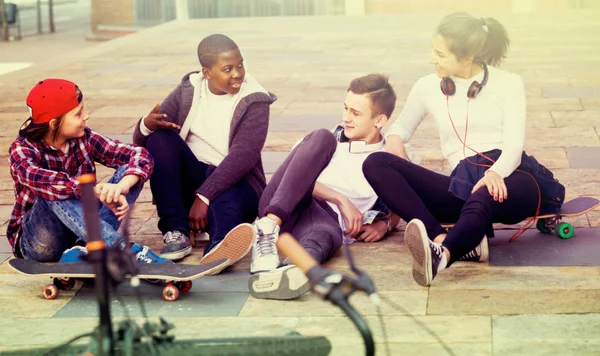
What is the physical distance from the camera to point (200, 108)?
15.4 ft

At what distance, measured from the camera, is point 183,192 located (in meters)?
4.67

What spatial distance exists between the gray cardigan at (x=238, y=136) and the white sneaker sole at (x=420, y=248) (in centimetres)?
102

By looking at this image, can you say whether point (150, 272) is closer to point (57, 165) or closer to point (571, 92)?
point (57, 165)

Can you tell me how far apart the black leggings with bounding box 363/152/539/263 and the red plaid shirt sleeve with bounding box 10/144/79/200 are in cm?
126

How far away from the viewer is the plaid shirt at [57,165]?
398 cm

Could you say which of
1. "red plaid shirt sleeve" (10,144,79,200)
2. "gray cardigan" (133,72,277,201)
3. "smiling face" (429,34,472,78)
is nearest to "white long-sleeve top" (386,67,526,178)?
"smiling face" (429,34,472,78)

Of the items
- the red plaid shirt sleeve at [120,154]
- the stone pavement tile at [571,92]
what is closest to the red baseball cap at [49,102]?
the red plaid shirt sleeve at [120,154]

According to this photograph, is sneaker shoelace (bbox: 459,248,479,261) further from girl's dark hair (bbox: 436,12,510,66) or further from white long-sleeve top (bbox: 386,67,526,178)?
girl's dark hair (bbox: 436,12,510,66)

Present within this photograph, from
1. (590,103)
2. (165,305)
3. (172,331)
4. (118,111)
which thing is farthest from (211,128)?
(590,103)

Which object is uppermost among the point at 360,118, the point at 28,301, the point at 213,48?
the point at 213,48

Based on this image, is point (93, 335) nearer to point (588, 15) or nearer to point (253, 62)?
point (253, 62)

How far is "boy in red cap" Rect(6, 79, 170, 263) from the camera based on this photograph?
401cm

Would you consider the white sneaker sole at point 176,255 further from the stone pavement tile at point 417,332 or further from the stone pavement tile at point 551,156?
the stone pavement tile at point 551,156

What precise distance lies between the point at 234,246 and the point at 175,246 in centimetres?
44
